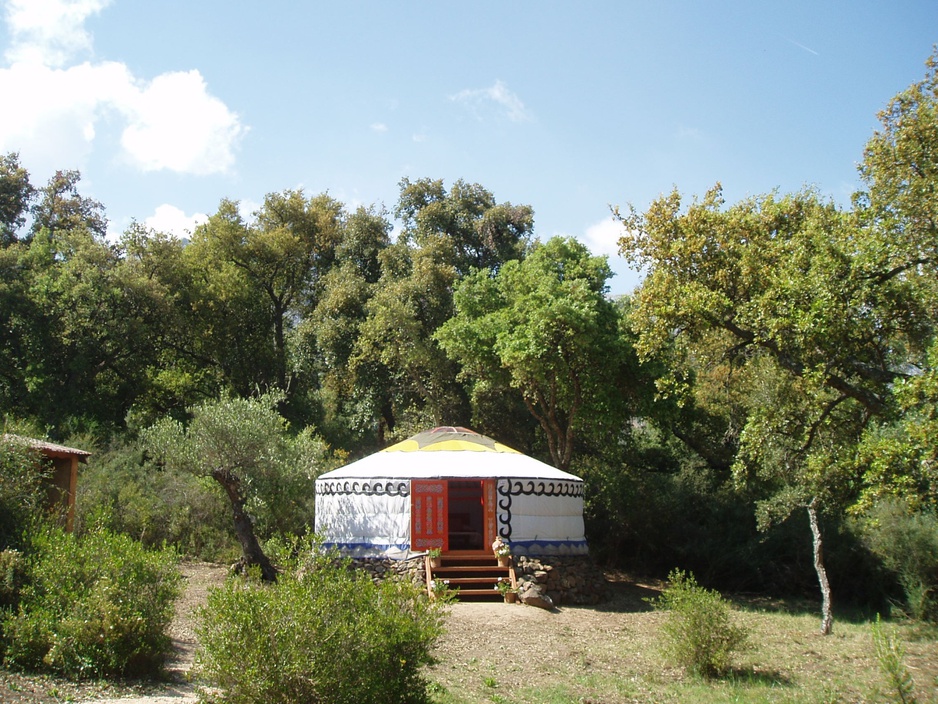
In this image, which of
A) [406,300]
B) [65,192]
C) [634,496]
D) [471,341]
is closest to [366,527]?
[471,341]

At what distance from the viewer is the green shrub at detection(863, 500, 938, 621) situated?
11.5 m

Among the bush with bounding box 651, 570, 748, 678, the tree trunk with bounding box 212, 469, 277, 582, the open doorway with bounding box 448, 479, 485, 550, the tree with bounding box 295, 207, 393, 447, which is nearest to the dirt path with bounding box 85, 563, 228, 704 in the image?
the tree trunk with bounding box 212, 469, 277, 582

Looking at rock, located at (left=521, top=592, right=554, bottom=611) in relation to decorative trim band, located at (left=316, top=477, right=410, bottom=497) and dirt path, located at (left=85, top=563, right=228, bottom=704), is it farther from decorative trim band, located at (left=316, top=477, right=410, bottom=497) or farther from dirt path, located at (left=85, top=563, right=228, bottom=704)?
dirt path, located at (left=85, top=563, right=228, bottom=704)

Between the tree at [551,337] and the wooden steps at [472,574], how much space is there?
12.0ft

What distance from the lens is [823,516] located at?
14.5 m

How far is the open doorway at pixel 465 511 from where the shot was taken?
1552 centimetres

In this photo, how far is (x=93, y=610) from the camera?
5.96m

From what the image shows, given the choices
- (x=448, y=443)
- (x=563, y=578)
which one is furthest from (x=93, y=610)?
(x=448, y=443)

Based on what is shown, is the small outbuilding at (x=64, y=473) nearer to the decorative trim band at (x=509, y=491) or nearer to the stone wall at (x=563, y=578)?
the decorative trim band at (x=509, y=491)

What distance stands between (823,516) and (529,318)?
246 inches

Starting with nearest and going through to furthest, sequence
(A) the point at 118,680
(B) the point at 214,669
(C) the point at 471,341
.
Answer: (B) the point at 214,669, (A) the point at 118,680, (C) the point at 471,341

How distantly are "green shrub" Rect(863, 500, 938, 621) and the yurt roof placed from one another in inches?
187

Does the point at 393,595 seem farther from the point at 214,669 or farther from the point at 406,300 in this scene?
the point at 406,300

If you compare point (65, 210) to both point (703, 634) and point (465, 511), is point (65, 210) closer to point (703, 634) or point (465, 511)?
point (465, 511)
